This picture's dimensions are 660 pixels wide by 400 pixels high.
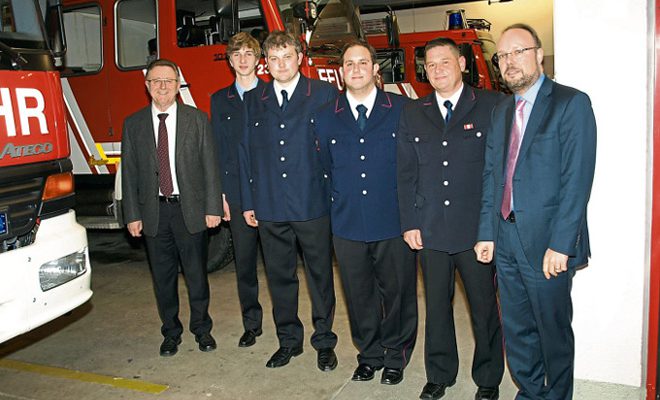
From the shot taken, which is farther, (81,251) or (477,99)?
(81,251)

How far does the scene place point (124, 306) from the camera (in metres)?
5.57

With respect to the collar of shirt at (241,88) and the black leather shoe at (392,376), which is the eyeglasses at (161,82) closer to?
the collar of shirt at (241,88)

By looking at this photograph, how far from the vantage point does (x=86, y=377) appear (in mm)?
4152

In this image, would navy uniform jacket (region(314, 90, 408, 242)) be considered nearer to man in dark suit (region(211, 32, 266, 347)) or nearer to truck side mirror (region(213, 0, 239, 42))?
man in dark suit (region(211, 32, 266, 347))

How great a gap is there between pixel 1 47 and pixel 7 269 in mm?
1112

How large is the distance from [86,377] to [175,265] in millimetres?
856

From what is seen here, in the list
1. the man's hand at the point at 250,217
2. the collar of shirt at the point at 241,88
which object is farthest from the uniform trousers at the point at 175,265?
the collar of shirt at the point at 241,88

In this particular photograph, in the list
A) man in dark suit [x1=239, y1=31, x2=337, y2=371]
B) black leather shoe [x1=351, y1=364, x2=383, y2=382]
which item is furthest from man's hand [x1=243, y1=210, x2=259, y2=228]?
black leather shoe [x1=351, y1=364, x2=383, y2=382]

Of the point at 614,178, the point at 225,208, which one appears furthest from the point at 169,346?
the point at 614,178

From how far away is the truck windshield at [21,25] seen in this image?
3.58 meters

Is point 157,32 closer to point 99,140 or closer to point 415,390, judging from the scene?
point 99,140

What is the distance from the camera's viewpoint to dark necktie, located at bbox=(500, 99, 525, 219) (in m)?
2.94

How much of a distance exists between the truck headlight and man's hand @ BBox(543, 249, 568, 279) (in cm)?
236

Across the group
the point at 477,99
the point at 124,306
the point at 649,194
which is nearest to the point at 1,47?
the point at 477,99
